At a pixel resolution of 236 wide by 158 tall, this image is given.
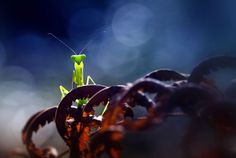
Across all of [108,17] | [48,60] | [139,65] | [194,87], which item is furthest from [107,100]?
[108,17]

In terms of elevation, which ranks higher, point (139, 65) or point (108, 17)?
point (108, 17)

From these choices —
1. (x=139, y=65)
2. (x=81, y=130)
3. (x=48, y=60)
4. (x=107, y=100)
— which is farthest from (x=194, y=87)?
(x=48, y=60)

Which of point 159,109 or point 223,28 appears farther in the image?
point 223,28

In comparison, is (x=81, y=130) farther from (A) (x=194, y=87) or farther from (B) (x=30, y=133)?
(A) (x=194, y=87)

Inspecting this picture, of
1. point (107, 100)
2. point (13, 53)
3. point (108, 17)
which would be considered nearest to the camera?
point (107, 100)

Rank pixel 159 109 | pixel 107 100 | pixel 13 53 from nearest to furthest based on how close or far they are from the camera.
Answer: pixel 159 109, pixel 107 100, pixel 13 53

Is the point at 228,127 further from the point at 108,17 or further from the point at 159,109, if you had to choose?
the point at 108,17
